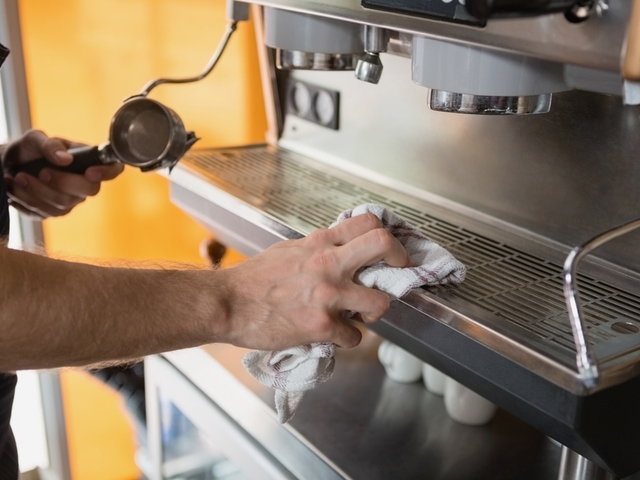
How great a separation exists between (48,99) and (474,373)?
46.6 inches

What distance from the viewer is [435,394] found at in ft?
3.15

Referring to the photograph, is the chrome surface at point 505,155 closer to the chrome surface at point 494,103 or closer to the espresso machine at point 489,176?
the espresso machine at point 489,176

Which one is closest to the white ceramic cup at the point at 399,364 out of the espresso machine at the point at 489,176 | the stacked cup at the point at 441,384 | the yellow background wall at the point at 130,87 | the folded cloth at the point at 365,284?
the stacked cup at the point at 441,384

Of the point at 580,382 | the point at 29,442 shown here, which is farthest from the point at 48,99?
the point at 580,382

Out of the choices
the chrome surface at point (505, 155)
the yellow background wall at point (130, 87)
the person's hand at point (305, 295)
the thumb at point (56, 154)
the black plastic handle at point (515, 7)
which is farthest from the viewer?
the yellow background wall at point (130, 87)

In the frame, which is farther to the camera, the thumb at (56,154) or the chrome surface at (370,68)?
the thumb at (56,154)

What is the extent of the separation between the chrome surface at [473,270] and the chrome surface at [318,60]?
0.17m

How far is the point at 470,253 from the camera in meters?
0.79

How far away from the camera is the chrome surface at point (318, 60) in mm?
887

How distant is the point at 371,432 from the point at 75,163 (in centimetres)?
53

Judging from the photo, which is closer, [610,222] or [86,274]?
[86,274]

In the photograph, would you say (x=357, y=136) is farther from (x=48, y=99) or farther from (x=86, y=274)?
(x=48, y=99)

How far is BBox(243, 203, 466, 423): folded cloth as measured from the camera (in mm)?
635

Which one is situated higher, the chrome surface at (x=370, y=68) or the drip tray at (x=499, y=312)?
the chrome surface at (x=370, y=68)
